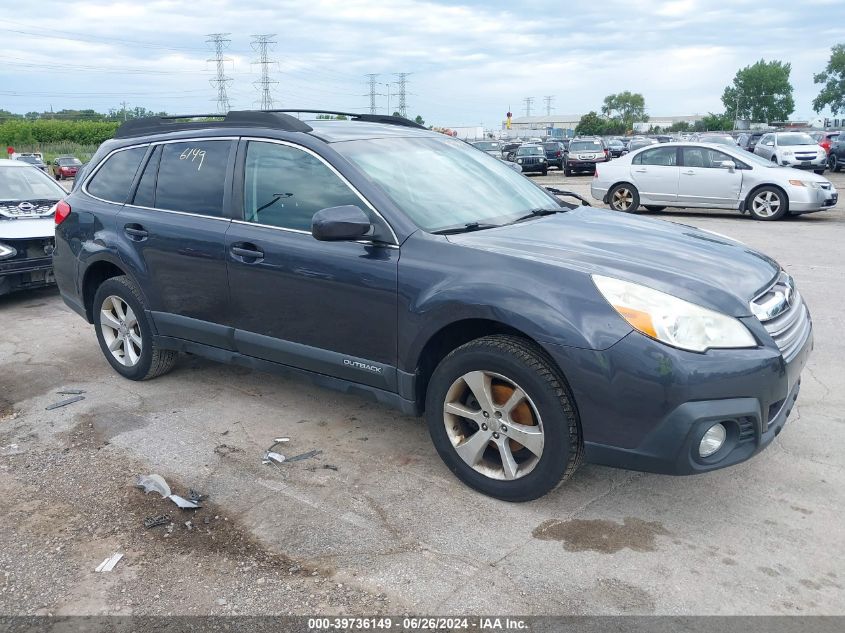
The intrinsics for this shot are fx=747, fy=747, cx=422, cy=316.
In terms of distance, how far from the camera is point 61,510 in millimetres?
3617

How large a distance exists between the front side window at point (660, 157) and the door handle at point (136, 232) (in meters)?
12.2

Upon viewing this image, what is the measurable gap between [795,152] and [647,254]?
958 inches

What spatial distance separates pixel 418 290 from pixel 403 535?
3.74 ft

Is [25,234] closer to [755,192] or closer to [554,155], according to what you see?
[755,192]

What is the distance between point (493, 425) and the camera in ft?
11.4

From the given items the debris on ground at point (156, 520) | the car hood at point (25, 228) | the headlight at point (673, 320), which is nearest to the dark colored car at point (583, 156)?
the car hood at point (25, 228)

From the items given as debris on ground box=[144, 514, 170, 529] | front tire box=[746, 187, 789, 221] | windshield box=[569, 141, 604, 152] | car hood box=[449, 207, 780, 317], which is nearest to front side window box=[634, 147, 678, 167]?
front tire box=[746, 187, 789, 221]

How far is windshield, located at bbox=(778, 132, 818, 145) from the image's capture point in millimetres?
25688

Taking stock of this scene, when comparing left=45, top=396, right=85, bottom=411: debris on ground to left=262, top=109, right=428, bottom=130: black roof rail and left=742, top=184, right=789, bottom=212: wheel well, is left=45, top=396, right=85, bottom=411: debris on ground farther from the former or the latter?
left=742, top=184, right=789, bottom=212: wheel well

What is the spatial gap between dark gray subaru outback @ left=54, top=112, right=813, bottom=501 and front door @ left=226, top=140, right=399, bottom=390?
0.04ft

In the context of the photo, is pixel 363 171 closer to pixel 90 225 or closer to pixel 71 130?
pixel 90 225

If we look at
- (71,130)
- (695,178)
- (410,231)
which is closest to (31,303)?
(410,231)

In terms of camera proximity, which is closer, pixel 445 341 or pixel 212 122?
pixel 445 341

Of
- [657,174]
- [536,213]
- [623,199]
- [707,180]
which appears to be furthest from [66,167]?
[536,213]
